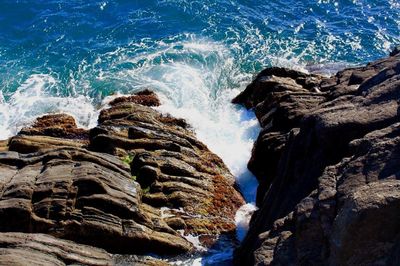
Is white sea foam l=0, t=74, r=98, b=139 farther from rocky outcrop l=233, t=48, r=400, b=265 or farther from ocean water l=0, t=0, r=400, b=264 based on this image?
rocky outcrop l=233, t=48, r=400, b=265

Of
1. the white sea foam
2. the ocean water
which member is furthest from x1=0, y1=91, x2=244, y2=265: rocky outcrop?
the ocean water

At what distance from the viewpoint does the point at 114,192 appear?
21.7 meters

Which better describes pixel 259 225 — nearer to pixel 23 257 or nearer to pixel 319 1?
pixel 23 257

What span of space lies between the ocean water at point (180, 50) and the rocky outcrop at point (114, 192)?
3264mm

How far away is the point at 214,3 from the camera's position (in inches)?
1930

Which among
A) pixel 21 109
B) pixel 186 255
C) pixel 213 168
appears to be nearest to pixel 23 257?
pixel 186 255

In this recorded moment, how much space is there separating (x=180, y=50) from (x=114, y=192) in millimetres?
22518

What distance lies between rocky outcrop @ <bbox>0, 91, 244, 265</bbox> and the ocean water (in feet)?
10.7

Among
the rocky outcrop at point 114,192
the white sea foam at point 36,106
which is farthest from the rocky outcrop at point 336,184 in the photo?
the white sea foam at point 36,106

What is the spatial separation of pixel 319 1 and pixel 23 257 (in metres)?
40.7

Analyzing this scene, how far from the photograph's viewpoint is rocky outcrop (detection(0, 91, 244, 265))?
20.0 m

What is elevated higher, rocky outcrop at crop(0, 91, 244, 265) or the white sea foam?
the white sea foam

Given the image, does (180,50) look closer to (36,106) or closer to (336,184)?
(36,106)

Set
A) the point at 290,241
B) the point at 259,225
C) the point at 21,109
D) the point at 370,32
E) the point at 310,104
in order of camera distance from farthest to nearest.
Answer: the point at 370,32, the point at 21,109, the point at 310,104, the point at 259,225, the point at 290,241
